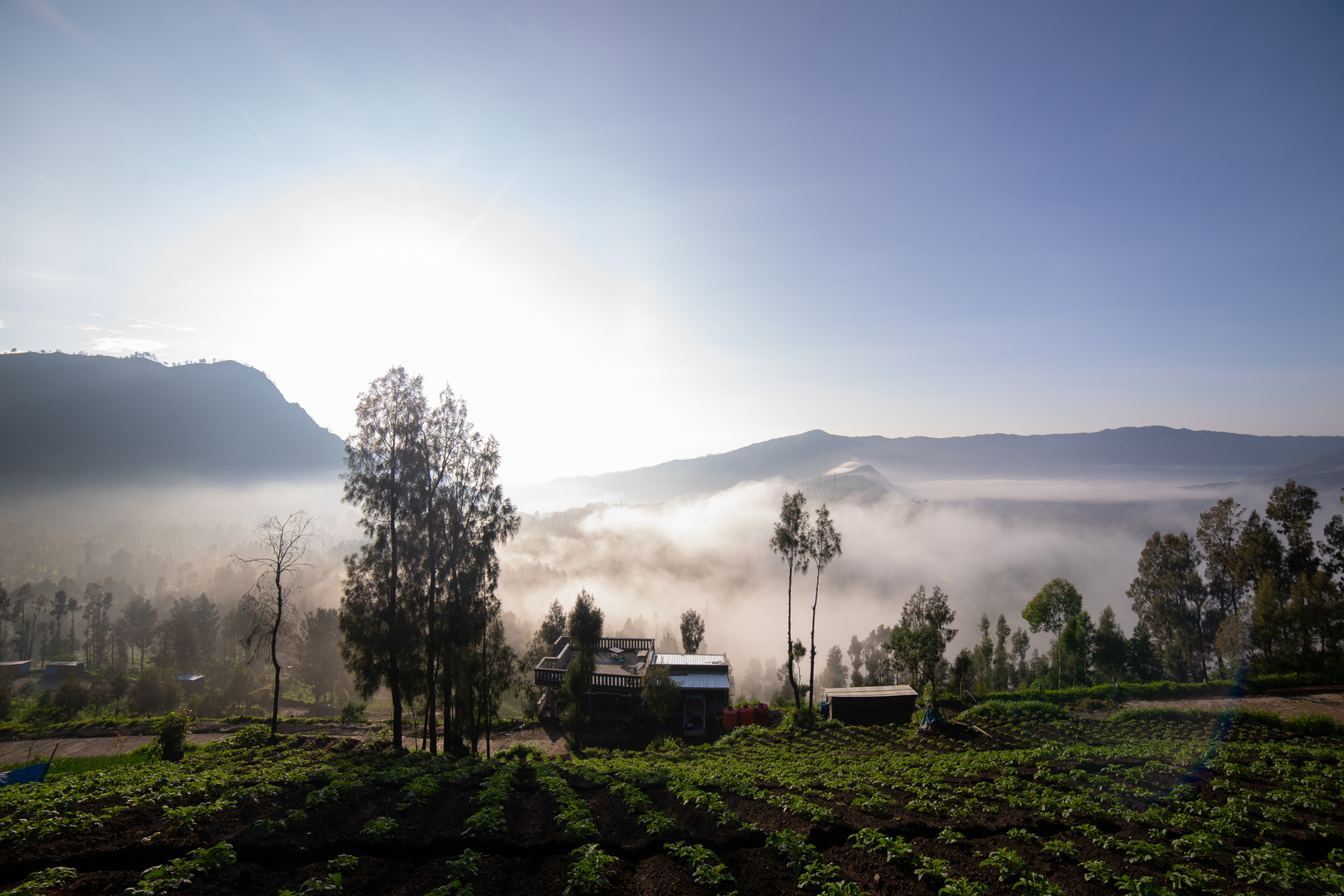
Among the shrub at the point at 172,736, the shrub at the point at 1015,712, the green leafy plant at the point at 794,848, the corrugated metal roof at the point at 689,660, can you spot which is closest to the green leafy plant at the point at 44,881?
the green leafy plant at the point at 794,848

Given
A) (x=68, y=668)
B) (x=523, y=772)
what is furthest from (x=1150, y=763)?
(x=68, y=668)

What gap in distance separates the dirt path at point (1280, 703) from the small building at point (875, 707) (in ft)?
46.3

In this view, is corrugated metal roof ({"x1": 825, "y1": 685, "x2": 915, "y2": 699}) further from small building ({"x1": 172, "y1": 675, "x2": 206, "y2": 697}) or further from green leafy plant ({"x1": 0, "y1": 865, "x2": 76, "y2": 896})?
small building ({"x1": 172, "y1": 675, "x2": 206, "y2": 697})

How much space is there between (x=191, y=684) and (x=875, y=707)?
106 m

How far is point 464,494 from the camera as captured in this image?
3195cm

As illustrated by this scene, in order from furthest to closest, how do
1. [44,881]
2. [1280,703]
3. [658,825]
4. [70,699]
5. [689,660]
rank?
[70,699]
[689,660]
[1280,703]
[658,825]
[44,881]

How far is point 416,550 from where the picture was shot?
29.9 metres

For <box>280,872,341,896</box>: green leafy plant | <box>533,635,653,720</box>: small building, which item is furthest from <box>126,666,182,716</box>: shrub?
<box>280,872,341,896</box>: green leafy plant

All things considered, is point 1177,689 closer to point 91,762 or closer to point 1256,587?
point 1256,587

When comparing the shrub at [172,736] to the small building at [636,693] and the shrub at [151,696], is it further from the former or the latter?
the shrub at [151,696]

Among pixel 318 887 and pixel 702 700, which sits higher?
pixel 318 887

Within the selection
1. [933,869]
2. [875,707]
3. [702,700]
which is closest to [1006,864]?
[933,869]

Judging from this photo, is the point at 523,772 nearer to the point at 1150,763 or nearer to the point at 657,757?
the point at 657,757

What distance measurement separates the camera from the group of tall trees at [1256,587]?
140ft
